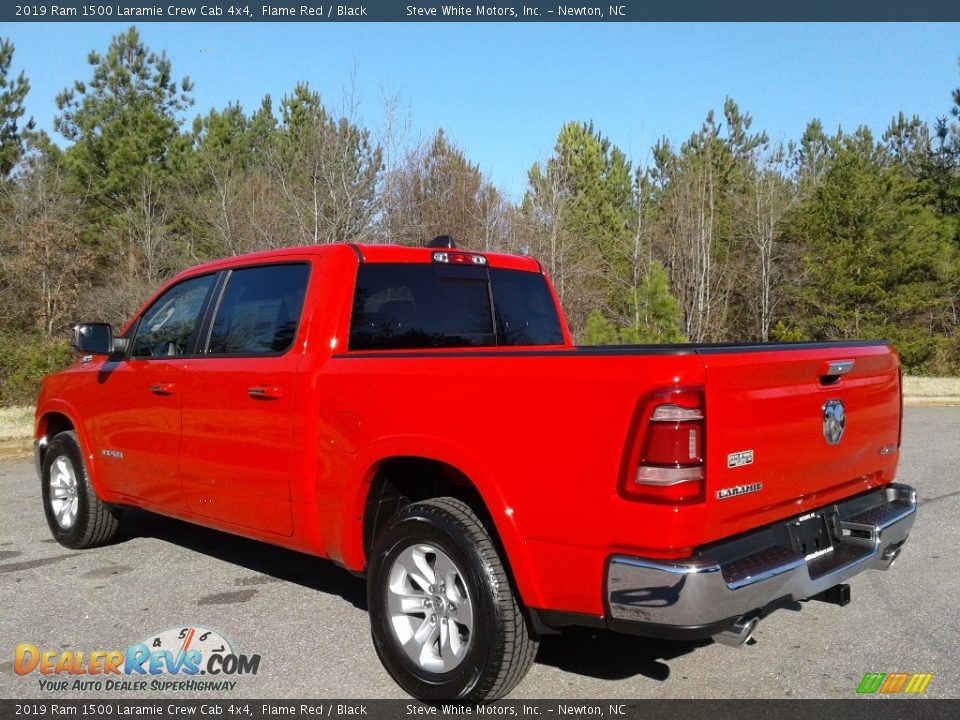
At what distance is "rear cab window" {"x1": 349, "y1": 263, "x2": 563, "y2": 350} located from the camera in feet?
14.5

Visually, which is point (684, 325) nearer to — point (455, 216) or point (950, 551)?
point (455, 216)

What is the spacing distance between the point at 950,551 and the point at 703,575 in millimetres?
3902

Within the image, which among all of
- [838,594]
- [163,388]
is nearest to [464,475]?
[838,594]

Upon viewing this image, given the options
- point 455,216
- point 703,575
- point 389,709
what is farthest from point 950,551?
point 455,216

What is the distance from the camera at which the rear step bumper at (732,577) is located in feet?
9.34

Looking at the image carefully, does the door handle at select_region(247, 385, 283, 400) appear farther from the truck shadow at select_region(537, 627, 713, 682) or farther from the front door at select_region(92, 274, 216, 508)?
the truck shadow at select_region(537, 627, 713, 682)

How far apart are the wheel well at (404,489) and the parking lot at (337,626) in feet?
2.24

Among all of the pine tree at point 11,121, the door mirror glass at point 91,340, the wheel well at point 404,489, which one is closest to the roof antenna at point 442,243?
the wheel well at point 404,489

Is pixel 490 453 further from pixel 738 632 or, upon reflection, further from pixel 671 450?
pixel 738 632

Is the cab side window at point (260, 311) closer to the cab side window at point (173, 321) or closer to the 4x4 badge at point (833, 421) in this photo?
the cab side window at point (173, 321)

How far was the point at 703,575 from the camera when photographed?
284 cm

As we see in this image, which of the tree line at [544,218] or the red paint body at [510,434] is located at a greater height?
the tree line at [544,218]

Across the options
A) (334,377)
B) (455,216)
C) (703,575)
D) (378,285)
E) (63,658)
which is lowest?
(63,658)

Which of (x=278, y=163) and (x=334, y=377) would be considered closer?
(x=334, y=377)
